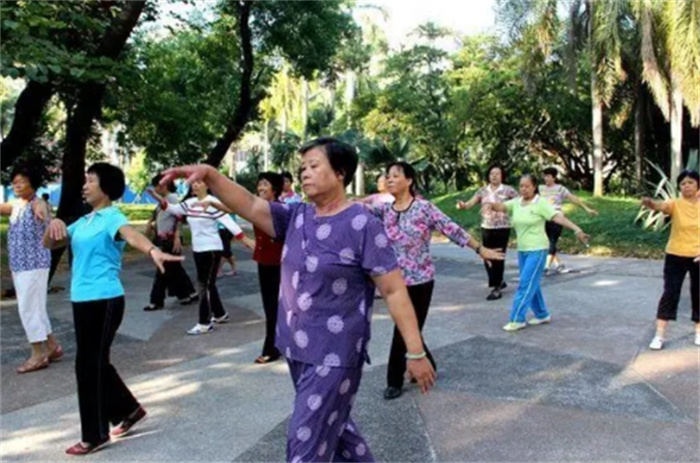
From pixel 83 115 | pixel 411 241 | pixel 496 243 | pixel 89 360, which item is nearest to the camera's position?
pixel 89 360

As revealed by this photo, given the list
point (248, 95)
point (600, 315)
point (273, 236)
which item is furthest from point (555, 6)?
point (273, 236)

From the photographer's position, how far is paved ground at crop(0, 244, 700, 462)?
12.6 ft

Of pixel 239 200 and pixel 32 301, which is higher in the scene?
pixel 239 200

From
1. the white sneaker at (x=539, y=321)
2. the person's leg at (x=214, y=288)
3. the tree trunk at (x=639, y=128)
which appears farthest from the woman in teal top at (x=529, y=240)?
the tree trunk at (x=639, y=128)

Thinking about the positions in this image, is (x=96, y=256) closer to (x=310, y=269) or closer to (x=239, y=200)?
(x=239, y=200)

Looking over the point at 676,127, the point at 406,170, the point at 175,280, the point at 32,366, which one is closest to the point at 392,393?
the point at 406,170

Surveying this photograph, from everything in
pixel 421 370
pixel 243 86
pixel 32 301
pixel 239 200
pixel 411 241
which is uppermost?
pixel 243 86

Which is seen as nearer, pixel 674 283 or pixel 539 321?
pixel 674 283

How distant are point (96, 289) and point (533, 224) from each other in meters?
4.39

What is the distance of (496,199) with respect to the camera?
8.45m

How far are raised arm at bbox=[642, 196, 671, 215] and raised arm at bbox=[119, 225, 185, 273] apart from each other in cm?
410

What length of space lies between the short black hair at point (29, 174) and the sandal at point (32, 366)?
1.51 m

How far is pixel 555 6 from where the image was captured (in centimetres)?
2073

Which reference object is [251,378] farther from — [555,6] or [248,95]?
[555,6]
